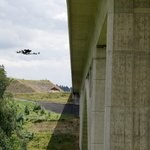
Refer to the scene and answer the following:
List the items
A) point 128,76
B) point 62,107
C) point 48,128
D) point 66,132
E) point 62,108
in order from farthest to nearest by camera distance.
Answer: point 62,107 < point 62,108 < point 48,128 < point 66,132 < point 128,76

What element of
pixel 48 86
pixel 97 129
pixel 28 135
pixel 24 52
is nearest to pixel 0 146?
pixel 24 52

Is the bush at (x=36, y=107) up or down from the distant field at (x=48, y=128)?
up

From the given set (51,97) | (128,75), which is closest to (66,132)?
(51,97)

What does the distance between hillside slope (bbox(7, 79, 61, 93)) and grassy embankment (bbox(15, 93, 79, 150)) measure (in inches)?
1136

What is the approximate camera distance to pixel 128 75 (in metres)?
8.71

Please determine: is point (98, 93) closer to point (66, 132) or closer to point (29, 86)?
point (66, 132)

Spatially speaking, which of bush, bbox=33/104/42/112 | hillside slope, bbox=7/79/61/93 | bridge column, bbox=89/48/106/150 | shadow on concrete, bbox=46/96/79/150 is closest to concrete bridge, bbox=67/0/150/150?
bridge column, bbox=89/48/106/150

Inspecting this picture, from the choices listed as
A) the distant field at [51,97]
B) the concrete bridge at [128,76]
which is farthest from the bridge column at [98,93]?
the distant field at [51,97]

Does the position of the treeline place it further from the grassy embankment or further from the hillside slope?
the hillside slope

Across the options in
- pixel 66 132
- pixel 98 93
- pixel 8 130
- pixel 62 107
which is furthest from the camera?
pixel 62 107

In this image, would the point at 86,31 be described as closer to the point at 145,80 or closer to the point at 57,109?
the point at 145,80

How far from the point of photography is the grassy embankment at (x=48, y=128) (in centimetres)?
4995

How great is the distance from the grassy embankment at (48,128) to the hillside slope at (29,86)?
94.6ft

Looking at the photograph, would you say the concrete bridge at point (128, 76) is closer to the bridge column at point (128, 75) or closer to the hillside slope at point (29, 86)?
the bridge column at point (128, 75)
